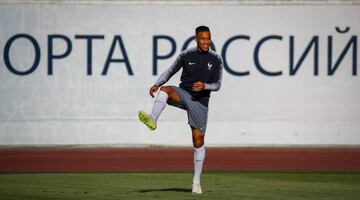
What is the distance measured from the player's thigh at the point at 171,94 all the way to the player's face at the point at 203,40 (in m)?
0.63

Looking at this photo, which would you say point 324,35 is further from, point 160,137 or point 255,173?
point 255,173

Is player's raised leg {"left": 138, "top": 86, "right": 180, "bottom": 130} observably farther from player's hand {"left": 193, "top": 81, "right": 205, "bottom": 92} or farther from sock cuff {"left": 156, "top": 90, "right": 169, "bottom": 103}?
player's hand {"left": 193, "top": 81, "right": 205, "bottom": 92}

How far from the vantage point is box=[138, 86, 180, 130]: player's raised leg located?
11.5 metres

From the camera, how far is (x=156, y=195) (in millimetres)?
11859

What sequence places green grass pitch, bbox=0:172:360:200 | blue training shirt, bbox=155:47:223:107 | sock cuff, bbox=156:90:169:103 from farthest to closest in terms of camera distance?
blue training shirt, bbox=155:47:223:107
green grass pitch, bbox=0:172:360:200
sock cuff, bbox=156:90:169:103

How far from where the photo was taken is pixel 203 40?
468 inches

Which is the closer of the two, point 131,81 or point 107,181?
point 107,181

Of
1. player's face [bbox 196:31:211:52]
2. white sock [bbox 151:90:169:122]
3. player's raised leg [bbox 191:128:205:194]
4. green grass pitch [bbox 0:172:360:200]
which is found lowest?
green grass pitch [bbox 0:172:360:200]

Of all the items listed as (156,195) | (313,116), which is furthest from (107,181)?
(313,116)

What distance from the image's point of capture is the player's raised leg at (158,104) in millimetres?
11461

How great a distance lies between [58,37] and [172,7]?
2.71 metres

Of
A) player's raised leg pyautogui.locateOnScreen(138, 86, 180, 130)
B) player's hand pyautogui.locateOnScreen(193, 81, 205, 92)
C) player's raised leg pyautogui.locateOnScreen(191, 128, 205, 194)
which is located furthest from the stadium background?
player's hand pyautogui.locateOnScreen(193, 81, 205, 92)

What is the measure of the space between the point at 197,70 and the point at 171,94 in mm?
452

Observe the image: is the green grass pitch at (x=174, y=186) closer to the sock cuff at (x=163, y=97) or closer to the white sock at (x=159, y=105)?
the white sock at (x=159, y=105)
